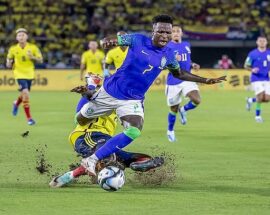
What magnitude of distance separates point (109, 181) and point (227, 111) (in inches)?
678

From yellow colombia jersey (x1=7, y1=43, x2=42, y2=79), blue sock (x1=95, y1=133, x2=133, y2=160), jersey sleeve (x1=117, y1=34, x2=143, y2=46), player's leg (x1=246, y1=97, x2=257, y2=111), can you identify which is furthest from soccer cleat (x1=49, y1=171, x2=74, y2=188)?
player's leg (x1=246, y1=97, x2=257, y2=111)

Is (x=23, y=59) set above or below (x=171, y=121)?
above

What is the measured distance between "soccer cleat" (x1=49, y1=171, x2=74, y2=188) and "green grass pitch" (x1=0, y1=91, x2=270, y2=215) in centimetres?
12

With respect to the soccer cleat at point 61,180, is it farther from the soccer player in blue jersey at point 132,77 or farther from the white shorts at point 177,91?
the white shorts at point 177,91

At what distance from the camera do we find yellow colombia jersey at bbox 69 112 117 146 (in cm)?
1129

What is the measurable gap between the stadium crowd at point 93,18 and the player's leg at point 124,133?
31932 mm

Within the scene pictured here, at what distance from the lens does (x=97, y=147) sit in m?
11.0

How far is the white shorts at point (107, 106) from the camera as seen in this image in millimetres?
10648

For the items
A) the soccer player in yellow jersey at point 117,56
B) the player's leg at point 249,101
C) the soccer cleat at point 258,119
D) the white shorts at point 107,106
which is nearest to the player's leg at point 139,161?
the white shorts at point 107,106

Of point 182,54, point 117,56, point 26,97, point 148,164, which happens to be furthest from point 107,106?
point 26,97

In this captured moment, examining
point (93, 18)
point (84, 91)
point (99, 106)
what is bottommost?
point (93, 18)

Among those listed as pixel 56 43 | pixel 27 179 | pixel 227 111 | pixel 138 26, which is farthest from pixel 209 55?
pixel 27 179

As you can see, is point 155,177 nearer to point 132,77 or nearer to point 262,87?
point 132,77

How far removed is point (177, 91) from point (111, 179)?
30.1 ft
